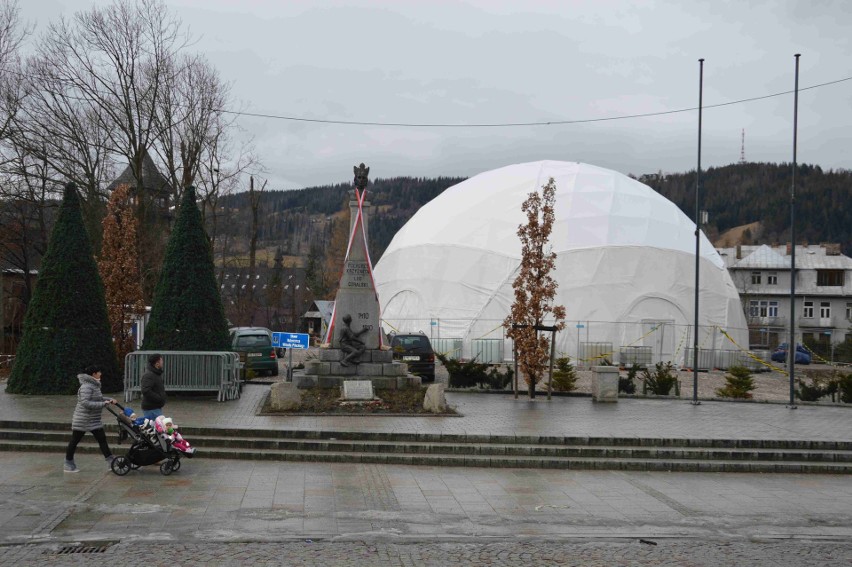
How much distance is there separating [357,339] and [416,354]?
6.66 meters

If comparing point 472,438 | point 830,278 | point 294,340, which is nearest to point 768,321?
point 830,278

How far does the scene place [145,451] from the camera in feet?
40.0

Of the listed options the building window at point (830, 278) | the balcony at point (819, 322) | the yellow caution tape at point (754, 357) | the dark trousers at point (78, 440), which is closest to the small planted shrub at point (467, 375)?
the dark trousers at point (78, 440)

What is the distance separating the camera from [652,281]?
133 feet

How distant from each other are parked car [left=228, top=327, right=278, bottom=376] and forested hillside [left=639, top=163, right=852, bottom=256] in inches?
4099

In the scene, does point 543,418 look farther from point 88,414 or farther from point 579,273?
point 579,273

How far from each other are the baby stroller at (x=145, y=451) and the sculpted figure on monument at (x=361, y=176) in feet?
33.9

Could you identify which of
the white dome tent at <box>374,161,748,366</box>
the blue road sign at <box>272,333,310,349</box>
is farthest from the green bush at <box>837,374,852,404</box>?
the white dome tent at <box>374,161,748,366</box>

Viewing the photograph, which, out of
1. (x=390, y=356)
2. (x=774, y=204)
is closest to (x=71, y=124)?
(x=390, y=356)

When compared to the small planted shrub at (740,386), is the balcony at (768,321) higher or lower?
higher

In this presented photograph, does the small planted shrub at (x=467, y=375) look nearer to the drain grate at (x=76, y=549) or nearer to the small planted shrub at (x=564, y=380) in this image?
the small planted shrub at (x=564, y=380)

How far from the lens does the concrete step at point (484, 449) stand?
14.3m

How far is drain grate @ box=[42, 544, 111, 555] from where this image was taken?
323 inches

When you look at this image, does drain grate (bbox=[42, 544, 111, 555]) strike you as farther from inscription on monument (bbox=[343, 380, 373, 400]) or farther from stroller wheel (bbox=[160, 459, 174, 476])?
inscription on monument (bbox=[343, 380, 373, 400])
